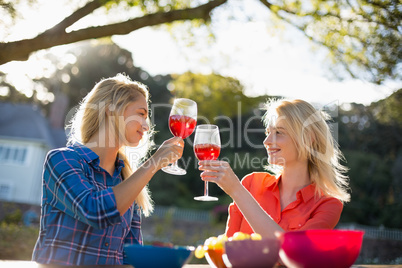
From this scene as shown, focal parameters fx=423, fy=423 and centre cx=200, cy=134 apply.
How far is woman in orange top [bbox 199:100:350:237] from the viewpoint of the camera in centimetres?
288

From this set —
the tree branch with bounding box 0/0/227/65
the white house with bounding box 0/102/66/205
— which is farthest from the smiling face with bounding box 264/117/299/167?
the white house with bounding box 0/102/66/205

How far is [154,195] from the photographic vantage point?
22609mm

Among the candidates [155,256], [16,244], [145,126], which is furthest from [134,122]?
[16,244]

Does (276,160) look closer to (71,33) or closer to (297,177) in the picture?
(297,177)

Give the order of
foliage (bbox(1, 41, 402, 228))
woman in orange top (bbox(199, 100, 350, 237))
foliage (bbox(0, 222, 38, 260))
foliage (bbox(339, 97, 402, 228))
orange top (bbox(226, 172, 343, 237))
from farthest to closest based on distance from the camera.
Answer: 1. foliage (bbox(339, 97, 402, 228))
2. foliage (bbox(1, 41, 402, 228))
3. foliage (bbox(0, 222, 38, 260))
4. woman in orange top (bbox(199, 100, 350, 237))
5. orange top (bbox(226, 172, 343, 237))

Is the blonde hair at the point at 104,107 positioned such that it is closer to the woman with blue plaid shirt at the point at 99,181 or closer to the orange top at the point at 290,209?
the woman with blue plaid shirt at the point at 99,181

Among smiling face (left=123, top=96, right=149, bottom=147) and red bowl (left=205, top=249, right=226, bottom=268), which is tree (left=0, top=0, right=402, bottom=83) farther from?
red bowl (left=205, top=249, right=226, bottom=268)

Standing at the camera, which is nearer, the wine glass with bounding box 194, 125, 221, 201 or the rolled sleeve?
the rolled sleeve

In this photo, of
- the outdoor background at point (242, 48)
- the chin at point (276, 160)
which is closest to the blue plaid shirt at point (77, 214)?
the chin at point (276, 160)

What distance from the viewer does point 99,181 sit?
8.97 feet

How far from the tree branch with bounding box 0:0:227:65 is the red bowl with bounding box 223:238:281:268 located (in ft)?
13.8

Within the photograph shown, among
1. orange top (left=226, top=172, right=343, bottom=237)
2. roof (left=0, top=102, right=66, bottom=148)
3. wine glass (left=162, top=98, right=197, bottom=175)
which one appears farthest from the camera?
roof (left=0, top=102, right=66, bottom=148)

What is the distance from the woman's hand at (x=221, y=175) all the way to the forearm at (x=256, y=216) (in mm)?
42

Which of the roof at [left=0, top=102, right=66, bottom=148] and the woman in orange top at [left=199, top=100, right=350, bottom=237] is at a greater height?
the woman in orange top at [left=199, top=100, right=350, bottom=237]
